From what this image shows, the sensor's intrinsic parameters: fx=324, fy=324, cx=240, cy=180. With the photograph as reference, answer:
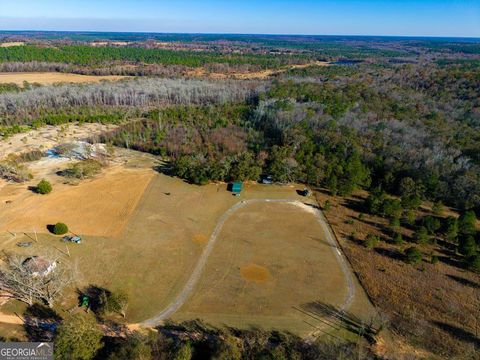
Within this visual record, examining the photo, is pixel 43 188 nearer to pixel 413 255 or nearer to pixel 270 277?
pixel 270 277


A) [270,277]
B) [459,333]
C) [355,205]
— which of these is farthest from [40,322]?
[355,205]

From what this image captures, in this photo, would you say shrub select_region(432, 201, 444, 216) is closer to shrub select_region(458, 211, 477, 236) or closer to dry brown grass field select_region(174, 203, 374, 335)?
shrub select_region(458, 211, 477, 236)

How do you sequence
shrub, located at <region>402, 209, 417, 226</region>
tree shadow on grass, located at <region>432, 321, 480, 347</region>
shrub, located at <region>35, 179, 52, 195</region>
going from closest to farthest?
tree shadow on grass, located at <region>432, 321, 480, 347</region> → shrub, located at <region>402, 209, 417, 226</region> → shrub, located at <region>35, 179, 52, 195</region>

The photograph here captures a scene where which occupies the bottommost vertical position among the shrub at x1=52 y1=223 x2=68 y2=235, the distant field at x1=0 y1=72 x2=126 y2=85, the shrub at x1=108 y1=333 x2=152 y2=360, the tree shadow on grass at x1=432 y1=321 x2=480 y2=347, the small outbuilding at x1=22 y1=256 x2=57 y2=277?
the tree shadow on grass at x1=432 y1=321 x2=480 y2=347

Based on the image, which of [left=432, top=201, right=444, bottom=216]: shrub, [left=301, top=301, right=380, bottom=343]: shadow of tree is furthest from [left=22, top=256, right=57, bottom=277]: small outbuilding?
[left=432, top=201, right=444, bottom=216]: shrub

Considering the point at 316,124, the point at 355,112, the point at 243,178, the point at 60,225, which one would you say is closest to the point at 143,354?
the point at 60,225

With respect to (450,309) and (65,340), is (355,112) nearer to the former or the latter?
(450,309)
